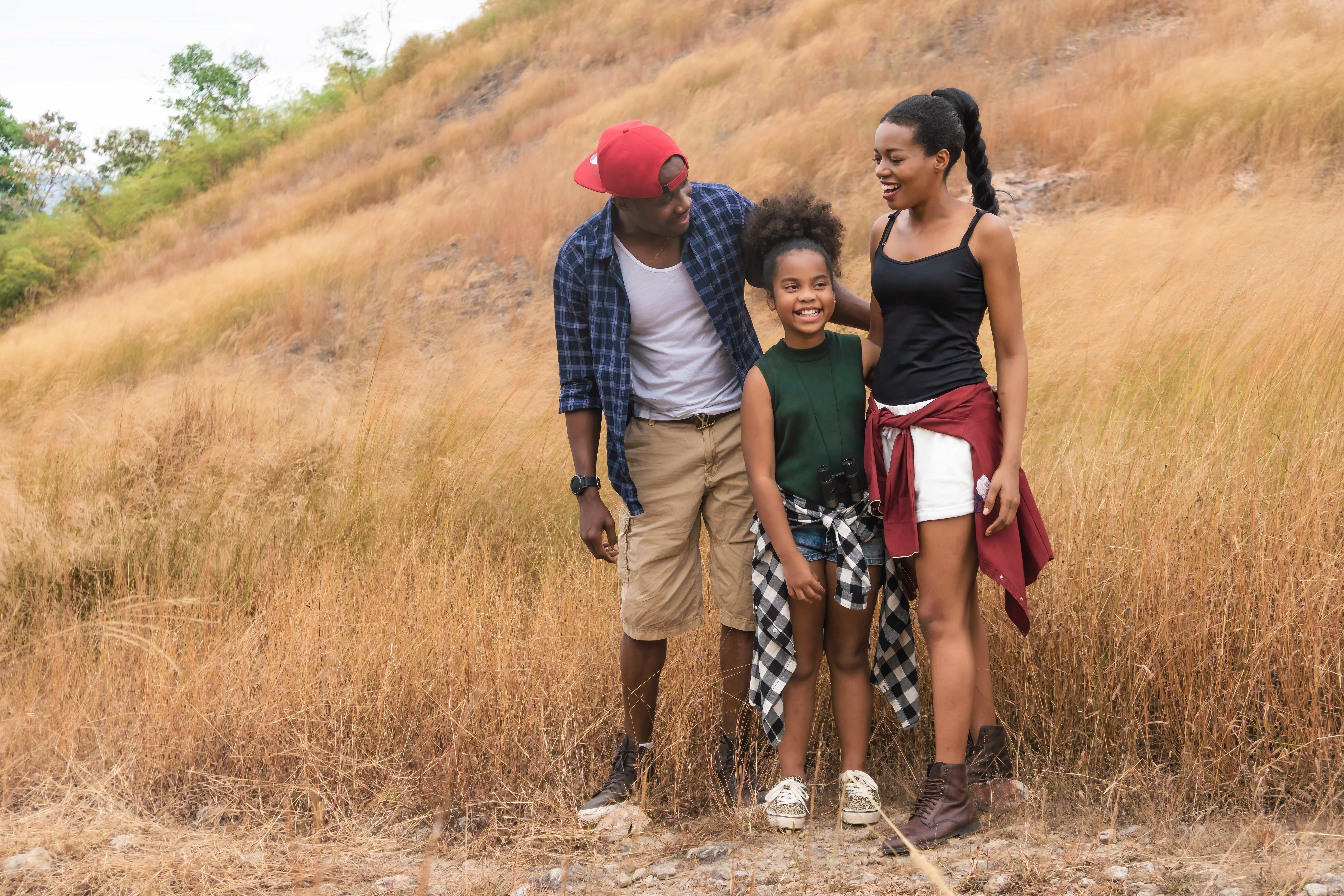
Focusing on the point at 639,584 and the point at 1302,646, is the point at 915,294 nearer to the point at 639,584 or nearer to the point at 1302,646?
the point at 639,584

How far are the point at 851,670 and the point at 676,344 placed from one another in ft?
3.53

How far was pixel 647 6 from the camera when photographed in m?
18.7

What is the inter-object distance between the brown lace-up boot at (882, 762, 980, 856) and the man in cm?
50

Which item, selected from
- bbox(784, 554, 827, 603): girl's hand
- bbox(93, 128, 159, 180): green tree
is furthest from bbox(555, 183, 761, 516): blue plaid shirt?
bbox(93, 128, 159, 180): green tree

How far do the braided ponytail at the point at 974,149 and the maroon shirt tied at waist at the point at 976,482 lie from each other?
56cm

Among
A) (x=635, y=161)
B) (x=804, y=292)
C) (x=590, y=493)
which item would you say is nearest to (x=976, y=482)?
(x=804, y=292)

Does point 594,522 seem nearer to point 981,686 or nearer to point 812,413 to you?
point 812,413

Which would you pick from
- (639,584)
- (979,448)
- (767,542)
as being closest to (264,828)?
(639,584)

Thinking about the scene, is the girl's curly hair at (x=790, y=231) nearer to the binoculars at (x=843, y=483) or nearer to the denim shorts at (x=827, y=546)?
the binoculars at (x=843, y=483)

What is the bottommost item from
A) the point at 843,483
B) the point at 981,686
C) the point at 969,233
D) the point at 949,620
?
the point at 981,686

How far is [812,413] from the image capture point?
278 centimetres

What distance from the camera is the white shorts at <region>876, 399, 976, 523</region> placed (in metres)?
2.59

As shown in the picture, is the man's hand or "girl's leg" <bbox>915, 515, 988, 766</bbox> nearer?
"girl's leg" <bbox>915, 515, 988, 766</bbox>

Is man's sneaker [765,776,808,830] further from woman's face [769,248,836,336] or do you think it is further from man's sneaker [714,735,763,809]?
woman's face [769,248,836,336]
